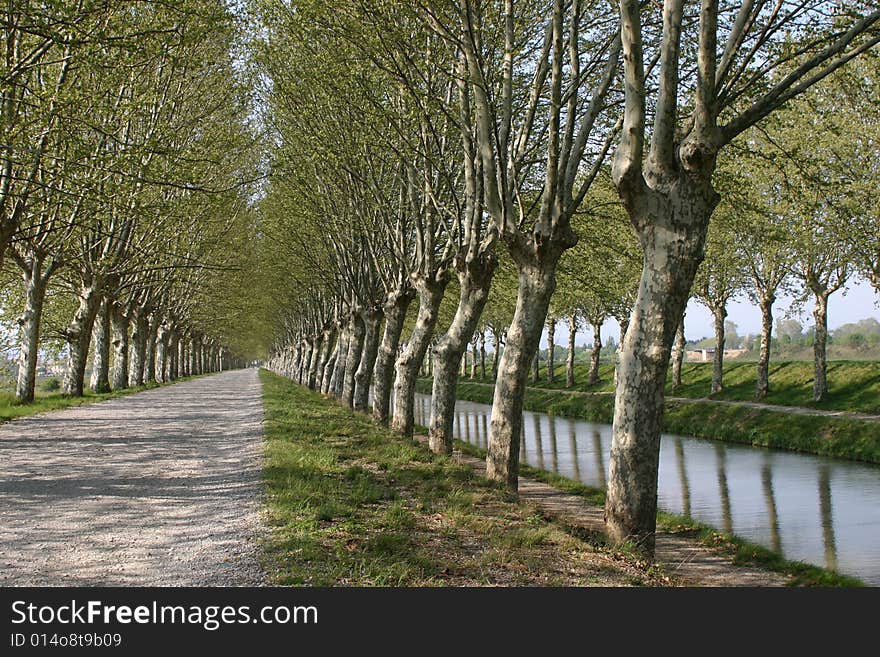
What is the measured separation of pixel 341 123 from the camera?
19469 mm

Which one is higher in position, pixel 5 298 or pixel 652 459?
pixel 5 298

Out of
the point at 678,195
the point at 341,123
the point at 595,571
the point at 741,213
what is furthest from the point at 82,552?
the point at 341,123

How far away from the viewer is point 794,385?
34625mm

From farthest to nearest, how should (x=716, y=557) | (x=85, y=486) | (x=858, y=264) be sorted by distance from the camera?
1. (x=858, y=264)
2. (x=716, y=557)
3. (x=85, y=486)

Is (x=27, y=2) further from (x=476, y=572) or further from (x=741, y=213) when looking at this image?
(x=741, y=213)

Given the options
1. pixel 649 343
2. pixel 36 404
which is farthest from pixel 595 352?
pixel 649 343

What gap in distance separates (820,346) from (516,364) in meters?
23.0

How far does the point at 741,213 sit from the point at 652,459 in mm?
7510

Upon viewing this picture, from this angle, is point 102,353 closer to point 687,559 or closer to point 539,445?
point 539,445

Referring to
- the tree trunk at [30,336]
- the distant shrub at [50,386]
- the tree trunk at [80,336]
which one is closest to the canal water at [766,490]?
the tree trunk at [80,336]

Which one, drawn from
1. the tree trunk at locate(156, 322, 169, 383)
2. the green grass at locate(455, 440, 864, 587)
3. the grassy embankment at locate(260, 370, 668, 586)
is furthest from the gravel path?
the tree trunk at locate(156, 322, 169, 383)

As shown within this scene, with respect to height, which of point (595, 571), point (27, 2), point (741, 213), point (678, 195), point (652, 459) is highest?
point (27, 2)

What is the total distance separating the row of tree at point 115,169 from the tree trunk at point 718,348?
25.6 m

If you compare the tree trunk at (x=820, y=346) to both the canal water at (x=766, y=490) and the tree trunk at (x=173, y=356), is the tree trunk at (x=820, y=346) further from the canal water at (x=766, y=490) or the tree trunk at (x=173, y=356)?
the tree trunk at (x=173, y=356)
